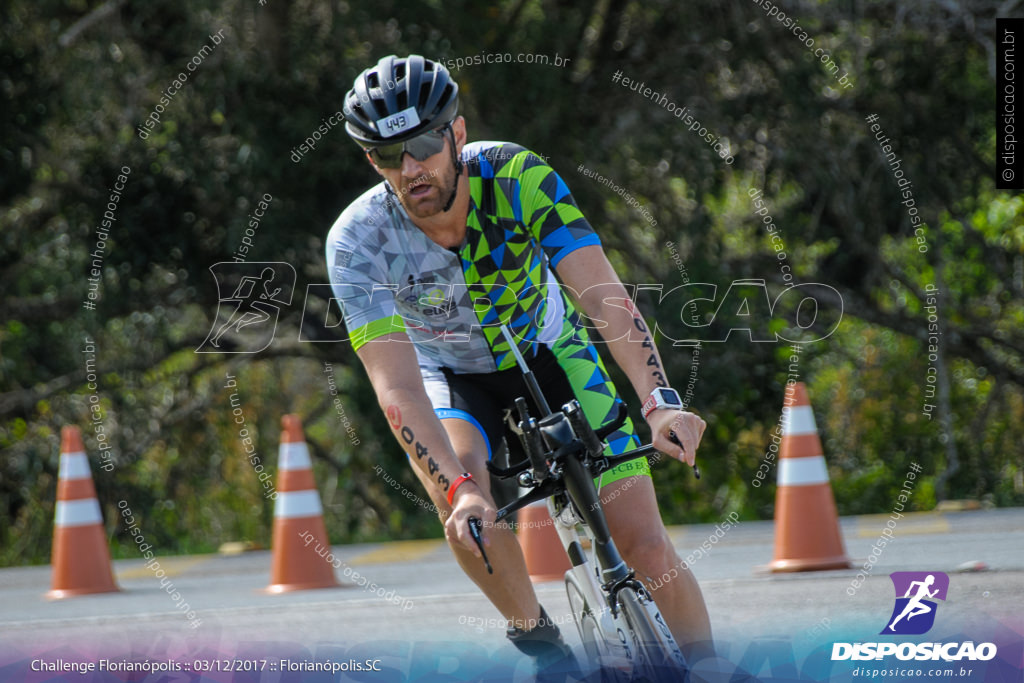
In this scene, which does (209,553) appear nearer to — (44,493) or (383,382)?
(44,493)

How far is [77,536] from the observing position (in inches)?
258

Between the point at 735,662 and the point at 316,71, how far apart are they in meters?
6.04

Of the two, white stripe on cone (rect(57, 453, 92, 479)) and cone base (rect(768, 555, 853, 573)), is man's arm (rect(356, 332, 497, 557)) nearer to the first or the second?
cone base (rect(768, 555, 853, 573))

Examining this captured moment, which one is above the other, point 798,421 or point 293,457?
point 798,421

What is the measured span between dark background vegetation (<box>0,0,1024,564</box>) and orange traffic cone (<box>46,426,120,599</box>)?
2353 mm

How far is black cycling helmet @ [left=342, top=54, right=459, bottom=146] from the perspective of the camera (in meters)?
3.45

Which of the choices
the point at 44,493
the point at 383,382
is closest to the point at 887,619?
the point at 383,382

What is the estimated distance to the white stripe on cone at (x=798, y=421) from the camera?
18.8 feet

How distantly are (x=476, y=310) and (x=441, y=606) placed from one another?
89.0 inches

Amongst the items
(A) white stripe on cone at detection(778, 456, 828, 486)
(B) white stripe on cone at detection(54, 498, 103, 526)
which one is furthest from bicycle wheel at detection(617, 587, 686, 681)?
(B) white stripe on cone at detection(54, 498, 103, 526)

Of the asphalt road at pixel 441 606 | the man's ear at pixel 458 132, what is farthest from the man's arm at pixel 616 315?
the asphalt road at pixel 441 606

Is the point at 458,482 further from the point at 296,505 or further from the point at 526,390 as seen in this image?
the point at 296,505

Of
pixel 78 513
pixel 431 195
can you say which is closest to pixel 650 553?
pixel 431 195

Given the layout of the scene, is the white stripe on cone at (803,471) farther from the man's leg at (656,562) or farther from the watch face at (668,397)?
the watch face at (668,397)
